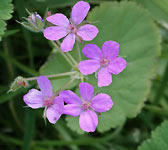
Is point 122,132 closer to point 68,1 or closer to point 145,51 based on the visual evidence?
point 145,51

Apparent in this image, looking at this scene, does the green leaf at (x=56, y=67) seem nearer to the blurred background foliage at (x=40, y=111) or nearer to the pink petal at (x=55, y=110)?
the blurred background foliage at (x=40, y=111)

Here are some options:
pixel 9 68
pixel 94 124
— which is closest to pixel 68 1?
pixel 9 68

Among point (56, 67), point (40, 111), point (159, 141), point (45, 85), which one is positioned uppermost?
point (45, 85)

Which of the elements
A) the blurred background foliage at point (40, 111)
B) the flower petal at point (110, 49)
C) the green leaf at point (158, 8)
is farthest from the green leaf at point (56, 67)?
the green leaf at point (158, 8)

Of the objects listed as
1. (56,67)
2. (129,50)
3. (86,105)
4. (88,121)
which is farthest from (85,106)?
(129,50)

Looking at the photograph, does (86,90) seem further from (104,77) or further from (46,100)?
(46,100)

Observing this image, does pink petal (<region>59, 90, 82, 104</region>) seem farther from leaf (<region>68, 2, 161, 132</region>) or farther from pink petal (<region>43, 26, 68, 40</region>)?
leaf (<region>68, 2, 161, 132</region>)
